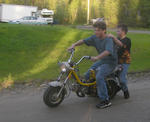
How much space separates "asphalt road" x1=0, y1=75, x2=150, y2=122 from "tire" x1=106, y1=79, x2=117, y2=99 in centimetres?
17

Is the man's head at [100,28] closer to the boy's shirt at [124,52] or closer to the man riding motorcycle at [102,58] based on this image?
the man riding motorcycle at [102,58]

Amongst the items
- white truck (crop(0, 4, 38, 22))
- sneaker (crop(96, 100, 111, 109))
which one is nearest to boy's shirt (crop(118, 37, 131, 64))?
sneaker (crop(96, 100, 111, 109))

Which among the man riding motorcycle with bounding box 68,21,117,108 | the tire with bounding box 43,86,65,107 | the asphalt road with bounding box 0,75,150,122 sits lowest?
the asphalt road with bounding box 0,75,150,122

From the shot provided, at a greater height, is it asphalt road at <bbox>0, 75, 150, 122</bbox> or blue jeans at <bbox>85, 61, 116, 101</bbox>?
blue jeans at <bbox>85, 61, 116, 101</bbox>

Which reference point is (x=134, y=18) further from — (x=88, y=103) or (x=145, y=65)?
(x=88, y=103)

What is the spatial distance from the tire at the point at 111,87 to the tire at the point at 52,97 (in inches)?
44.7

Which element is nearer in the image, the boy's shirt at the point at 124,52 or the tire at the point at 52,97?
the tire at the point at 52,97

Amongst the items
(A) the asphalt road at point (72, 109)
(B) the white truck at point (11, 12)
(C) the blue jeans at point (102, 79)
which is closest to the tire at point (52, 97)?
(A) the asphalt road at point (72, 109)

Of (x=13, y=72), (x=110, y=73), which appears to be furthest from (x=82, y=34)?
(x=110, y=73)

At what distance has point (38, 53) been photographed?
1130cm

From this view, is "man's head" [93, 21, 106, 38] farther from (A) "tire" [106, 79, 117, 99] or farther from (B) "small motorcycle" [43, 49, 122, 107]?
(A) "tire" [106, 79, 117, 99]

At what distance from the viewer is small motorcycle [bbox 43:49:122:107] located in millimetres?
5258

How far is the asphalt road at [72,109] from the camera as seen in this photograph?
16.3 feet

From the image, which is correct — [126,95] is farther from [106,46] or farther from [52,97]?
[52,97]
